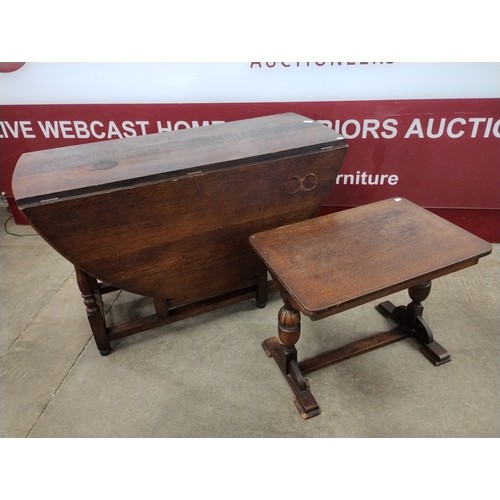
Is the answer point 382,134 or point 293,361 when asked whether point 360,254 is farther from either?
point 382,134

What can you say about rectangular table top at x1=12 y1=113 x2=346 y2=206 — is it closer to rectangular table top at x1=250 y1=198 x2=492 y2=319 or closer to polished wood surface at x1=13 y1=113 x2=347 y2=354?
polished wood surface at x1=13 y1=113 x2=347 y2=354

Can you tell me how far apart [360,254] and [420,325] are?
596 mm

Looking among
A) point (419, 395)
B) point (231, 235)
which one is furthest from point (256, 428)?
point (231, 235)

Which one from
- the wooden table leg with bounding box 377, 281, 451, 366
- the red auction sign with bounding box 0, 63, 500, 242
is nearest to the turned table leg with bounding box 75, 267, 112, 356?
the red auction sign with bounding box 0, 63, 500, 242

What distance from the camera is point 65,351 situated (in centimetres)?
192

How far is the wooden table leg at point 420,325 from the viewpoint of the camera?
5.83 ft

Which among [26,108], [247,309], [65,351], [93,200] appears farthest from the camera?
[26,108]

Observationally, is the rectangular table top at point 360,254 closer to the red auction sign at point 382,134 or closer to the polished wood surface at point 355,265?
the polished wood surface at point 355,265

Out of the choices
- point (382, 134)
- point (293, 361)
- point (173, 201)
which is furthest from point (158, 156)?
point (382, 134)

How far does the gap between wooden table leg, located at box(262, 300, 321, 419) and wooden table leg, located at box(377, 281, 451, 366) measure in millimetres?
587

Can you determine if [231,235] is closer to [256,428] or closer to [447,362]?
[256,428]

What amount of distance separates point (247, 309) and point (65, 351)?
0.89 metres

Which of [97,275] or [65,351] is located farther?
[65,351]

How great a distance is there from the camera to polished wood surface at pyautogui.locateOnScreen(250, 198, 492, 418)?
53.2 inches
